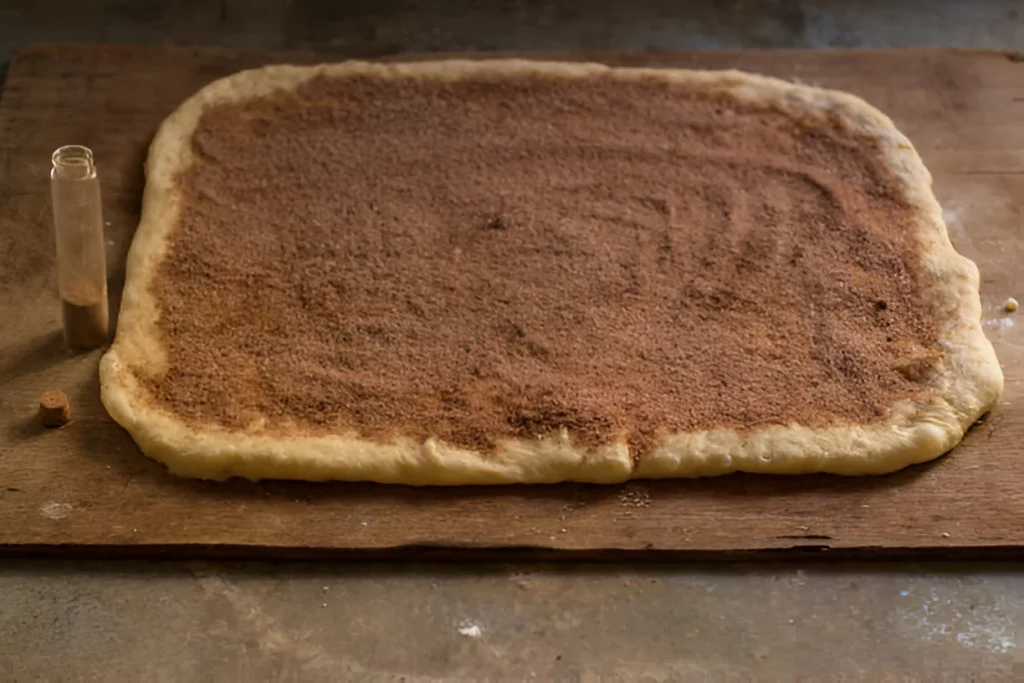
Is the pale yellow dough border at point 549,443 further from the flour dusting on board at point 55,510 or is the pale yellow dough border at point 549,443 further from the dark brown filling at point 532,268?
the flour dusting on board at point 55,510

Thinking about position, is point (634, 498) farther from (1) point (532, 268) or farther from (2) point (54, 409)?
(2) point (54, 409)

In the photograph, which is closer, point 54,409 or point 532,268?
point 54,409

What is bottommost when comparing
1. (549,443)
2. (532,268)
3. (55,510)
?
(55,510)

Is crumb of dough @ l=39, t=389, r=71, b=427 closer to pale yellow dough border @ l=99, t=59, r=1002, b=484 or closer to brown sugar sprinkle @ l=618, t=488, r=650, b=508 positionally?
pale yellow dough border @ l=99, t=59, r=1002, b=484

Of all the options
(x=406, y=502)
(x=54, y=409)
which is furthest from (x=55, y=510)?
(x=406, y=502)

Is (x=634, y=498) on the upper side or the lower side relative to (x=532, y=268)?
lower

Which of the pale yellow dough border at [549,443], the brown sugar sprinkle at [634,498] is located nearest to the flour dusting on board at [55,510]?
the pale yellow dough border at [549,443]

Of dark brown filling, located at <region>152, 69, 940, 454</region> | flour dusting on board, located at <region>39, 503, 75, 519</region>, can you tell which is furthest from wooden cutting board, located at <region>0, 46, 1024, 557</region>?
dark brown filling, located at <region>152, 69, 940, 454</region>
